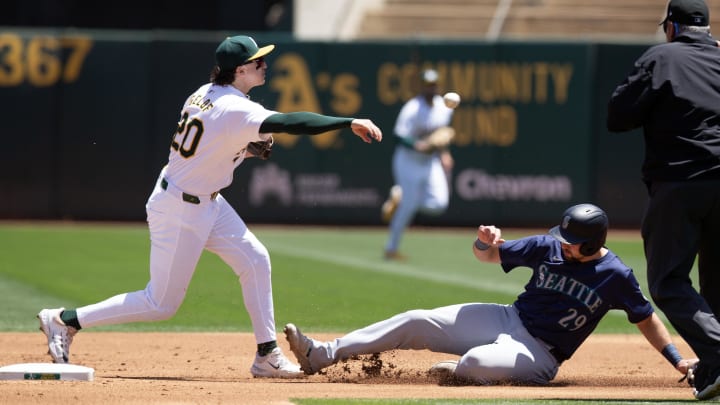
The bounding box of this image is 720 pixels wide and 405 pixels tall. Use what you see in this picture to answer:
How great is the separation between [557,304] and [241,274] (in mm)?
1851

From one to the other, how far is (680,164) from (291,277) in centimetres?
713

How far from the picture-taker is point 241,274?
23.4 feet

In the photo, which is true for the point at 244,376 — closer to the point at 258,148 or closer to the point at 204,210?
the point at 204,210

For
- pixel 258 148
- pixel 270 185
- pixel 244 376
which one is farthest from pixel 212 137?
pixel 270 185

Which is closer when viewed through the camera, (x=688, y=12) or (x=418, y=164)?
(x=688, y=12)

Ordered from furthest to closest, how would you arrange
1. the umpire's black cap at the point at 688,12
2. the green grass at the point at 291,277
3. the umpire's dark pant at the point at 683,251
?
the green grass at the point at 291,277 < the umpire's black cap at the point at 688,12 < the umpire's dark pant at the point at 683,251

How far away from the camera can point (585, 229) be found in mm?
6328

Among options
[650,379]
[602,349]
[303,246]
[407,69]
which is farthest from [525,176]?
[650,379]

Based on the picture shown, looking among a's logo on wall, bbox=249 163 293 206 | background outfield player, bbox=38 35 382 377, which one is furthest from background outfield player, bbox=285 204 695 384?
a's logo on wall, bbox=249 163 293 206

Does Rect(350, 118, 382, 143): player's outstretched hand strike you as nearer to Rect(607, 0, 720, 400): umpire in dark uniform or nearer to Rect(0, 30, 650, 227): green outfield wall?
Rect(607, 0, 720, 400): umpire in dark uniform

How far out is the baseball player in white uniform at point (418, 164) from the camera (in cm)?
1483

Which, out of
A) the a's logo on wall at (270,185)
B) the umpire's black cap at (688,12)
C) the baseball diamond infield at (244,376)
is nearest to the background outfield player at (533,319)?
the baseball diamond infield at (244,376)

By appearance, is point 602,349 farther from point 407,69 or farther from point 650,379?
point 407,69

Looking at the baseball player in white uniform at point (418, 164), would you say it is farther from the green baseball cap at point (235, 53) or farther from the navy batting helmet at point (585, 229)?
the navy batting helmet at point (585, 229)
